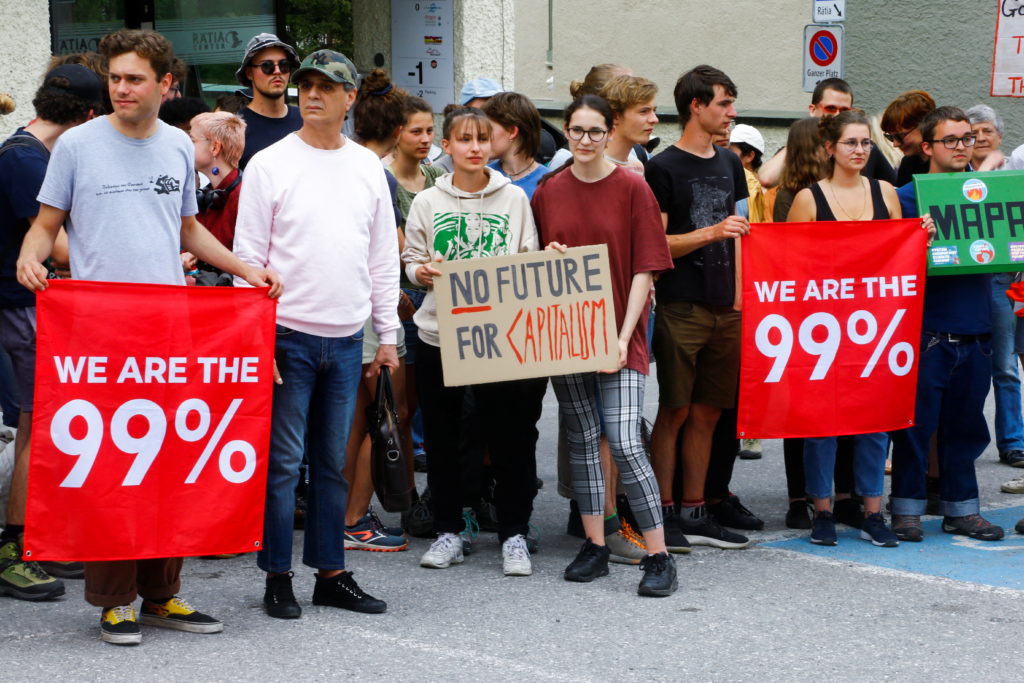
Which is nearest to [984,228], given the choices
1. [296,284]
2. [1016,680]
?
[1016,680]

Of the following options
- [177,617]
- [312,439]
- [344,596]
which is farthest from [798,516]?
[177,617]

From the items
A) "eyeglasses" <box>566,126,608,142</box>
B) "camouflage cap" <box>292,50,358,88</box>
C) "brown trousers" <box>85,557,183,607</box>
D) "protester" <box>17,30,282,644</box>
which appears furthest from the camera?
"eyeglasses" <box>566,126,608,142</box>

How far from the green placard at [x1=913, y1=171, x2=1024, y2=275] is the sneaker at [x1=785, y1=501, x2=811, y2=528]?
1.31 metres

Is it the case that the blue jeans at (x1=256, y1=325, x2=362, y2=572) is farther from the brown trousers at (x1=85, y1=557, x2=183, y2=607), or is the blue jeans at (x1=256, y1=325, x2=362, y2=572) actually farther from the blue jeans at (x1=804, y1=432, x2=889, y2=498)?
the blue jeans at (x1=804, y1=432, x2=889, y2=498)

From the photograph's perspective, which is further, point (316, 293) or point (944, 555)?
point (944, 555)

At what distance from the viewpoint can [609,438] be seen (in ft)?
19.8

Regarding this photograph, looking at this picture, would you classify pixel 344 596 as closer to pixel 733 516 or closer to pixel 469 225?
pixel 469 225

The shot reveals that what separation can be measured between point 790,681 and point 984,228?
2878 mm

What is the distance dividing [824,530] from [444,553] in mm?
1772

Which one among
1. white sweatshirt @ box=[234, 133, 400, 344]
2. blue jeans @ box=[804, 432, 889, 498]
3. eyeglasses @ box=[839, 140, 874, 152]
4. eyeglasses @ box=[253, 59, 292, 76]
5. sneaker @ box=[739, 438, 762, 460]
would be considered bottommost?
sneaker @ box=[739, 438, 762, 460]

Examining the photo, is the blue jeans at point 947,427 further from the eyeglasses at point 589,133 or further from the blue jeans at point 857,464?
the eyeglasses at point 589,133

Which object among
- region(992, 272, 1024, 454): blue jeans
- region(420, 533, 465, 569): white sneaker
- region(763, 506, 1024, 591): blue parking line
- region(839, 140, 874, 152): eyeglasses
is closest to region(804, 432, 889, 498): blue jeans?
region(763, 506, 1024, 591): blue parking line

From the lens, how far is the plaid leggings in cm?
599

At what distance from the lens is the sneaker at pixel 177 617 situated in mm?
5262
